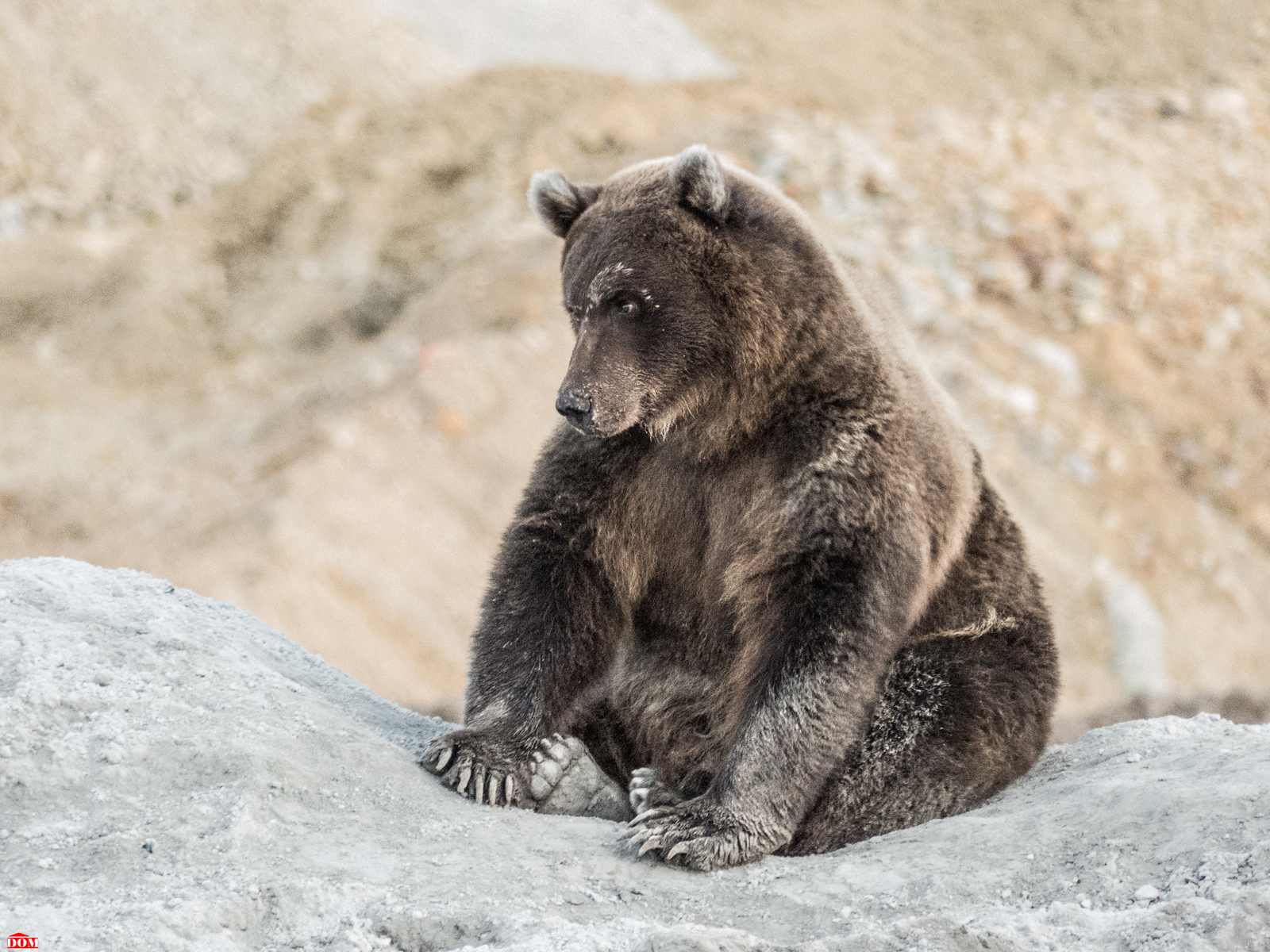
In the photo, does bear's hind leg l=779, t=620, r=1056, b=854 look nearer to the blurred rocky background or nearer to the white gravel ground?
the white gravel ground

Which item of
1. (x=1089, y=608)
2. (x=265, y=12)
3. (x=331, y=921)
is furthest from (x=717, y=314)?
(x=265, y=12)

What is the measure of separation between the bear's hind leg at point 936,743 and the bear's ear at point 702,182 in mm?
1918

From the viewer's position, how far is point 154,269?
23.8 metres

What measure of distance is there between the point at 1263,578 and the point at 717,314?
14317 millimetres

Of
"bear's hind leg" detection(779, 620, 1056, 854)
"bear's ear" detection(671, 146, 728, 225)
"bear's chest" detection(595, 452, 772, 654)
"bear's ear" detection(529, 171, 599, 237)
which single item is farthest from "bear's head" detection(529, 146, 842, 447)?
"bear's hind leg" detection(779, 620, 1056, 854)

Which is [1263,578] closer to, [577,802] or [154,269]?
[577,802]

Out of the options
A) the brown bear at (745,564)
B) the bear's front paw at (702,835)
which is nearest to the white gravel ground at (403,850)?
the bear's front paw at (702,835)

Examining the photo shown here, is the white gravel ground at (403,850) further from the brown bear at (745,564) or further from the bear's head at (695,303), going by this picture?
the bear's head at (695,303)

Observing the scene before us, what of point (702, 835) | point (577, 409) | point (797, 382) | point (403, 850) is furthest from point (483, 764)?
point (797, 382)

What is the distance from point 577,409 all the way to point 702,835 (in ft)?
5.32

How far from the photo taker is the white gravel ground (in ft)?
10.8

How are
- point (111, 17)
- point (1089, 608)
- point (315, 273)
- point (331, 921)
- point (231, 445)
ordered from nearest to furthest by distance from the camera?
point (331, 921)
point (1089, 608)
point (231, 445)
point (315, 273)
point (111, 17)

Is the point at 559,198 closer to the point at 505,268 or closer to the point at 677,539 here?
the point at 677,539

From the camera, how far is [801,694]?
176 inches
